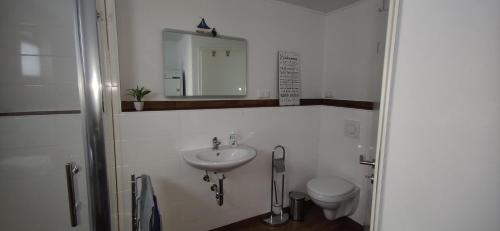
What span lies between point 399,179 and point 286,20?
1.80 metres

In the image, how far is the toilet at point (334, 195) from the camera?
1871 mm

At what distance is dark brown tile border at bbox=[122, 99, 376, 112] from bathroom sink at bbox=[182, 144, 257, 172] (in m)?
0.36

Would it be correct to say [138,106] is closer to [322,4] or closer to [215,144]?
[215,144]

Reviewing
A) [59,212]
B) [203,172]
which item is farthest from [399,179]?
[59,212]

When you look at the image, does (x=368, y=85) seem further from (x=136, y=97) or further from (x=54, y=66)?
(x=54, y=66)

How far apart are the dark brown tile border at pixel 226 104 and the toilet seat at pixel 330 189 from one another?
2.41 feet

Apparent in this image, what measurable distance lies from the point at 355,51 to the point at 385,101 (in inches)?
59.1

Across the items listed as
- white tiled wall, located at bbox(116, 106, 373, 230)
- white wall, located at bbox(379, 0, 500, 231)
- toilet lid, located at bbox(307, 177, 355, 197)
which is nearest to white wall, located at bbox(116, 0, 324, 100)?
white tiled wall, located at bbox(116, 106, 373, 230)

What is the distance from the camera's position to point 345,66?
2.21 metres

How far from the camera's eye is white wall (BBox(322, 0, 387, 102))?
1914 mm

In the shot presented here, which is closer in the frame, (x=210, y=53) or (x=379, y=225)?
(x=379, y=225)

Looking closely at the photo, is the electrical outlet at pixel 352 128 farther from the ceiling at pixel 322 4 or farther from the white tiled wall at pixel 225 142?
the ceiling at pixel 322 4

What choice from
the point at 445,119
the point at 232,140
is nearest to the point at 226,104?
the point at 232,140

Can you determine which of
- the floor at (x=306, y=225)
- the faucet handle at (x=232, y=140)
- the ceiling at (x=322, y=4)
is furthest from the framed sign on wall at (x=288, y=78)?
the floor at (x=306, y=225)
